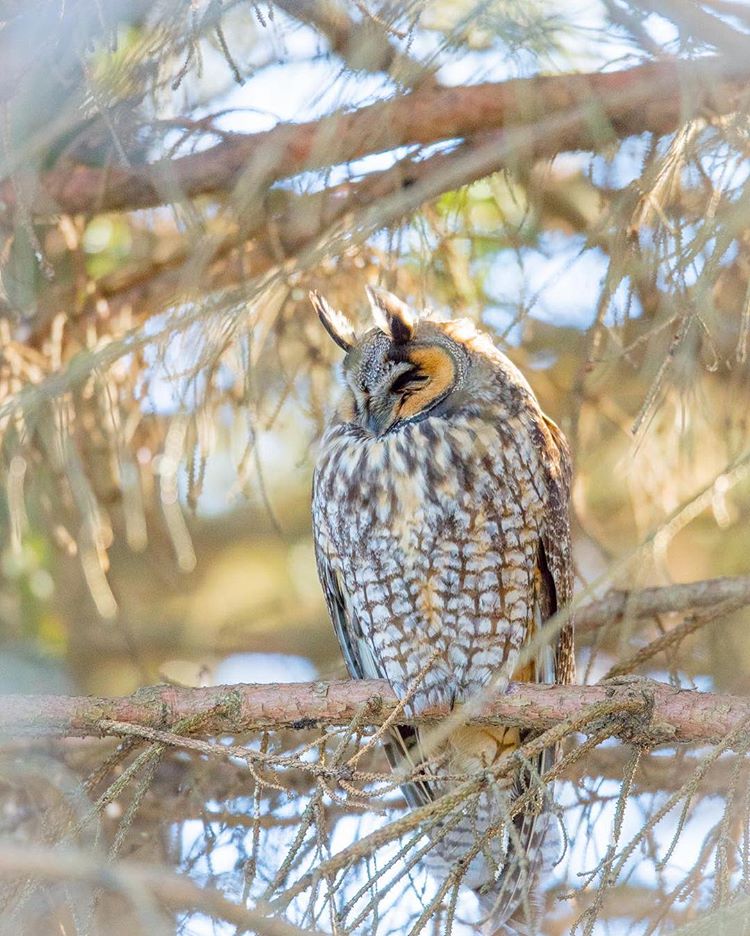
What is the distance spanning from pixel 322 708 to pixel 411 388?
2.65 feet

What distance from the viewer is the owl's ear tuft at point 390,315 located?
103 inches

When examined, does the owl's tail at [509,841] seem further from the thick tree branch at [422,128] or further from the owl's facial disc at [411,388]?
the thick tree branch at [422,128]

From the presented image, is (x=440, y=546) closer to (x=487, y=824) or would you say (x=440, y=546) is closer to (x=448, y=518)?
(x=448, y=518)

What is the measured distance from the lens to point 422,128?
8.34 ft

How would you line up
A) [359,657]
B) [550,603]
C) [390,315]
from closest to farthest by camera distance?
[390,315]
[550,603]
[359,657]

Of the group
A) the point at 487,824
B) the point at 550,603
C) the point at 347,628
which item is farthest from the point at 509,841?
the point at 347,628

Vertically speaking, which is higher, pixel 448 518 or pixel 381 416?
pixel 381 416

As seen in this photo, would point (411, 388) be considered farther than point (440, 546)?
Yes

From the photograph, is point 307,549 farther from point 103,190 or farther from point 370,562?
point 103,190

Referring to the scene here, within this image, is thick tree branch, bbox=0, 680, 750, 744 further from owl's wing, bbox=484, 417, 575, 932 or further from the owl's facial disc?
the owl's facial disc

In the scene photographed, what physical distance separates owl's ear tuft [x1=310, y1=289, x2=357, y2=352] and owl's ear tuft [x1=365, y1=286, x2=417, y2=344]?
10 cm

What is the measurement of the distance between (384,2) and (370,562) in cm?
122

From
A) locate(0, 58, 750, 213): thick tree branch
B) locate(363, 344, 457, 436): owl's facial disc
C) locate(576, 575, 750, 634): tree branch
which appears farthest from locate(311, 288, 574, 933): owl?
locate(0, 58, 750, 213): thick tree branch

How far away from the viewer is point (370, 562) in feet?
8.76
